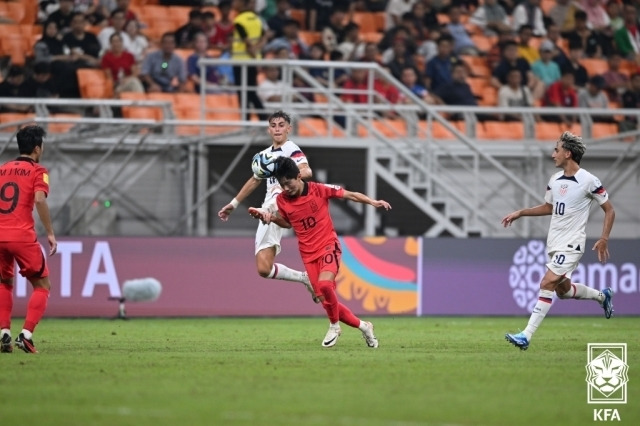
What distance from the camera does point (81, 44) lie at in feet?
78.9

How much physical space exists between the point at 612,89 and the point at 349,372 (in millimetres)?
19067

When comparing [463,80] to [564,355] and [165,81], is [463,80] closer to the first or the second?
[165,81]

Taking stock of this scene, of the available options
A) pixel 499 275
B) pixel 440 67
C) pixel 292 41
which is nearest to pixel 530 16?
pixel 440 67

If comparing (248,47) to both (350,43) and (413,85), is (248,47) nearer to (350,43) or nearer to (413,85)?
(350,43)

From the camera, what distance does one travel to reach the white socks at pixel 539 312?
1418 cm

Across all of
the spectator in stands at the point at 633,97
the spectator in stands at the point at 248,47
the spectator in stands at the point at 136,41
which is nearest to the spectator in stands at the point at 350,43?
the spectator in stands at the point at 248,47

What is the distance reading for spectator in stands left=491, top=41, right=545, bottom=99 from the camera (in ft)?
90.7

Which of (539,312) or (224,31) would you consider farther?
(224,31)

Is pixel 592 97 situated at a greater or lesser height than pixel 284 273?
greater

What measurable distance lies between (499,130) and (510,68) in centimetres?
182

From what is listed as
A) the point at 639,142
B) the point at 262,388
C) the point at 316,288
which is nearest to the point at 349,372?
the point at 262,388

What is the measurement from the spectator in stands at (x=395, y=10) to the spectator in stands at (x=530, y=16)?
9.68ft

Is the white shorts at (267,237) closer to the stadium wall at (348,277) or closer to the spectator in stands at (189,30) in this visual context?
the stadium wall at (348,277)

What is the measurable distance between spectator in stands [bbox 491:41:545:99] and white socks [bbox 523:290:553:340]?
45.8 ft
